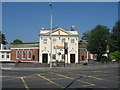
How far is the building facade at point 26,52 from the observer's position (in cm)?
5556

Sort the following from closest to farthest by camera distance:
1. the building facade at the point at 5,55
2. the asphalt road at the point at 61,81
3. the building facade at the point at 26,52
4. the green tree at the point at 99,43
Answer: the asphalt road at the point at 61,81, the green tree at the point at 99,43, the building facade at the point at 26,52, the building facade at the point at 5,55

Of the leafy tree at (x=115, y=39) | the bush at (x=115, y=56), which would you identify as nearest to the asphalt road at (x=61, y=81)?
the leafy tree at (x=115, y=39)

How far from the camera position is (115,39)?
61656 mm

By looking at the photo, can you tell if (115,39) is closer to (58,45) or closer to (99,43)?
(99,43)

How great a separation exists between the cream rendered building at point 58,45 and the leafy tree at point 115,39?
9.96 meters

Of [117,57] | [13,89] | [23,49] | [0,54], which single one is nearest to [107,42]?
[117,57]

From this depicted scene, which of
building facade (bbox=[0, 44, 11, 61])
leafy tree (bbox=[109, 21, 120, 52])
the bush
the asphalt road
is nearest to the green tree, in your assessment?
leafy tree (bbox=[109, 21, 120, 52])

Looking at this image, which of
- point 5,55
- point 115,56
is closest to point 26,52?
point 5,55

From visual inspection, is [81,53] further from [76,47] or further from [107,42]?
[107,42]

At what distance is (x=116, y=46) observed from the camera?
191 feet

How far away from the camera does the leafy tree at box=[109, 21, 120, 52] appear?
5685 cm

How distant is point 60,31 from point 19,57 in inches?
539

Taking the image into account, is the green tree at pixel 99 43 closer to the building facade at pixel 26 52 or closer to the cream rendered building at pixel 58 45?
the cream rendered building at pixel 58 45

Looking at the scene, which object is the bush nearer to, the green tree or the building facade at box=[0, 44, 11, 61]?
the green tree
